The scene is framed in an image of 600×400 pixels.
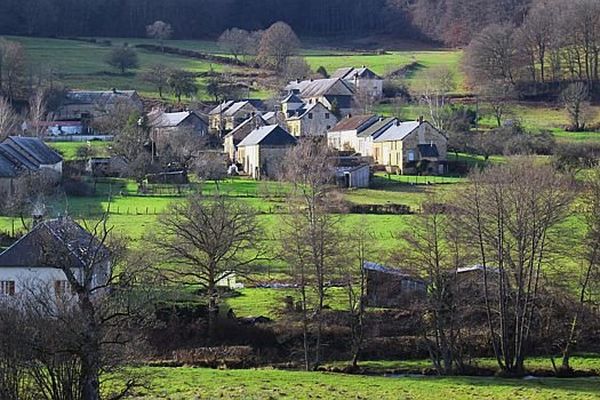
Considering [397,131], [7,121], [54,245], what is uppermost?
[7,121]

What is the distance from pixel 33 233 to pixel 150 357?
6.23 m

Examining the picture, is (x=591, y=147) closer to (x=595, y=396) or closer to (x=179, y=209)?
(x=179, y=209)

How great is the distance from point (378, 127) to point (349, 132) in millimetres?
3851

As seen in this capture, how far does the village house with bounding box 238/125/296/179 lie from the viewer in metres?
67.7

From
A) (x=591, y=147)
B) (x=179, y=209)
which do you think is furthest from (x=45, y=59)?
(x=179, y=209)

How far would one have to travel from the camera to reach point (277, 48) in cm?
11600

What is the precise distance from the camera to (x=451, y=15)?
448 feet

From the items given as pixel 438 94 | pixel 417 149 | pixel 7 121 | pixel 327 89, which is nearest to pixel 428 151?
pixel 417 149

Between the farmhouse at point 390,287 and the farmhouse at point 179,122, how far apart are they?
43.2m

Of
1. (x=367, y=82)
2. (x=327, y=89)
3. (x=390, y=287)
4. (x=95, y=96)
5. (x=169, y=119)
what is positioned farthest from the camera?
(x=367, y=82)

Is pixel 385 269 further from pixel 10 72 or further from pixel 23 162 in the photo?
pixel 10 72

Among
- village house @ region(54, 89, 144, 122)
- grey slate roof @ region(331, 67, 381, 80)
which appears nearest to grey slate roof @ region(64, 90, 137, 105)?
village house @ region(54, 89, 144, 122)

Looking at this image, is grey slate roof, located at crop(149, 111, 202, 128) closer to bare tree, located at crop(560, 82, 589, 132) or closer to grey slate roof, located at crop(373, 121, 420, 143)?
grey slate roof, located at crop(373, 121, 420, 143)

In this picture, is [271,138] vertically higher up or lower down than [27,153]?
higher up
